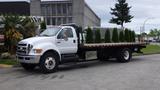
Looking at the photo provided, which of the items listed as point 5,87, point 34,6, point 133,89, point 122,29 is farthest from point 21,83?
point 34,6

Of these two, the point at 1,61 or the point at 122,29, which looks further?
the point at 122,29

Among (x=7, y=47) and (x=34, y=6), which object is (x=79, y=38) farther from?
(x=34, y=6)

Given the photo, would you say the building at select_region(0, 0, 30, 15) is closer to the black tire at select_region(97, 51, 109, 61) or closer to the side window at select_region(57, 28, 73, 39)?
the black tire at select_region(97, 51, 109, 61)

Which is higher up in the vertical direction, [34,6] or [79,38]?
[34,6]

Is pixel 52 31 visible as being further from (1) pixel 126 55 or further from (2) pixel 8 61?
(1) pixel 126 55

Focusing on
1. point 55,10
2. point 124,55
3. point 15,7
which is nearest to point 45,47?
point 124,55

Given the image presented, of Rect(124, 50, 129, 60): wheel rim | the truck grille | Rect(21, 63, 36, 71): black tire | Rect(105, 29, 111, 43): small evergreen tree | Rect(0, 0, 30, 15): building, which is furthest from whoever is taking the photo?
Rect(0, 0, 30, 15): building

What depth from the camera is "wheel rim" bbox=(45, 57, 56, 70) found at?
16.7 metres

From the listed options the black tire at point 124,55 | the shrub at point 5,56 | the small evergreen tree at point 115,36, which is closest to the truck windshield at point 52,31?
the small evergreen tree at point 115,36

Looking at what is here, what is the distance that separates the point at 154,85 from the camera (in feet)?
41.1

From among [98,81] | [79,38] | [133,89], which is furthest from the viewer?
[79,38]

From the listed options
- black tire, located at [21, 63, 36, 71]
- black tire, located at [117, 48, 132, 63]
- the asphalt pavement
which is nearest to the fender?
the asphalt pavement

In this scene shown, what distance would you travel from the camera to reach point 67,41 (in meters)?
18.0

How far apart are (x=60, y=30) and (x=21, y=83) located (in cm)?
518
